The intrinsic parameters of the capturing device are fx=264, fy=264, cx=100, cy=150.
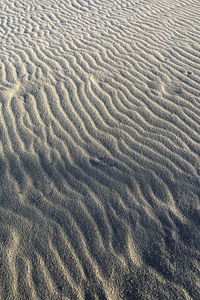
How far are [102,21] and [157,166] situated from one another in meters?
5.94

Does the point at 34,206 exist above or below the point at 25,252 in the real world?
above

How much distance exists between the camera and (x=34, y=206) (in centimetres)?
341

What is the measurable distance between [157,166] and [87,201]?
3.71 ft

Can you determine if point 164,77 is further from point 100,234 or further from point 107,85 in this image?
point 100,234

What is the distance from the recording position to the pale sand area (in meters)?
2.83

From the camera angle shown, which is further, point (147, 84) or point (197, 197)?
point (147, 84)

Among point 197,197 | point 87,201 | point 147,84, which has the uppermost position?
point 147,84

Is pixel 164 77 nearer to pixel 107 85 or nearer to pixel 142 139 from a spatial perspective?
pixel 107 85

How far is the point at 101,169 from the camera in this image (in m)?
3.78

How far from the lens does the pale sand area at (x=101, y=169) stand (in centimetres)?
283

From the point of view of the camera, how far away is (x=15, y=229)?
3.19 meters

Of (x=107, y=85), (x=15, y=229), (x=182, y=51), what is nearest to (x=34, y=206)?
(x=15, y=229)

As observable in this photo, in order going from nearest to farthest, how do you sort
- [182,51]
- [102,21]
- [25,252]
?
[25,252] → [182,51] → [102,21]

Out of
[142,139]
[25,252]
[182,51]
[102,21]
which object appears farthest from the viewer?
[102,21]
